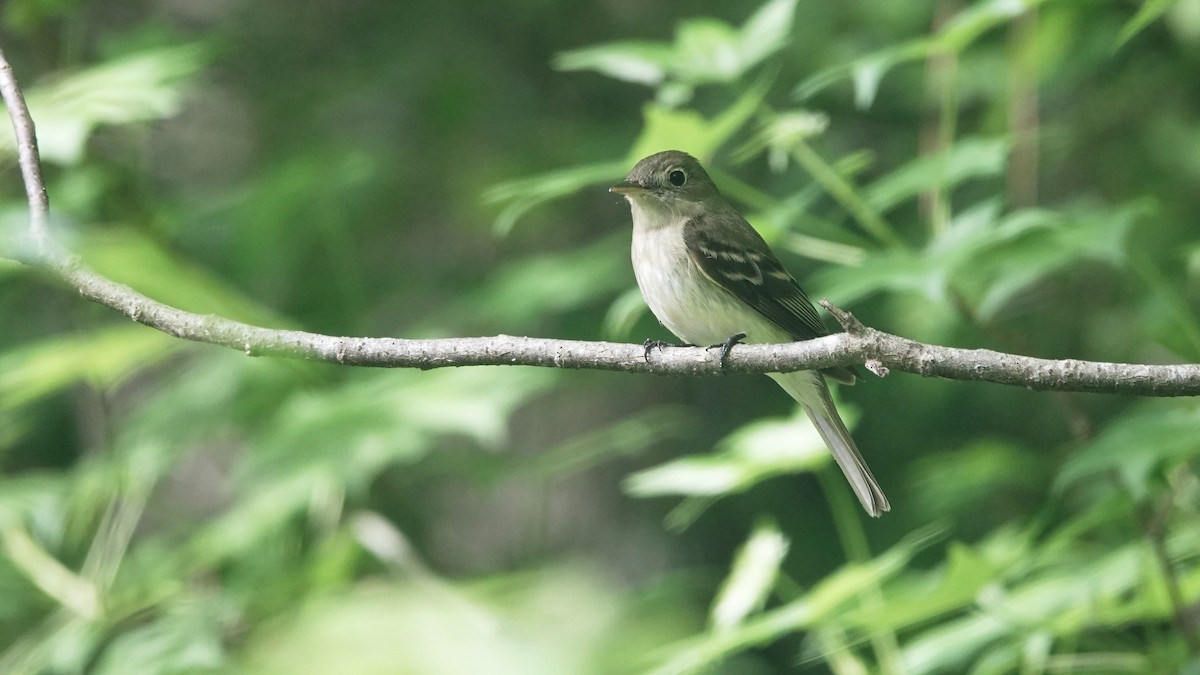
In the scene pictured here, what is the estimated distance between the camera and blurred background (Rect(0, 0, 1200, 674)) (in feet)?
10.9

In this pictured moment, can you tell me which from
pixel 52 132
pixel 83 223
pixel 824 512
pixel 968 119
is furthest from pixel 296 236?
pixel 968 119

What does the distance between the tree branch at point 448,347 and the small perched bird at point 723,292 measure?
1.28 m

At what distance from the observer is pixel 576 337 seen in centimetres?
567

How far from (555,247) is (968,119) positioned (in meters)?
2.49

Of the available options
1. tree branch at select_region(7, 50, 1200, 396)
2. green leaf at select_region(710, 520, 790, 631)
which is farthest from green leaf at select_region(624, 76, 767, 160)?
green leaf at select_region(710, 520, 790, 631)

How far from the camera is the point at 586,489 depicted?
23.2 ft

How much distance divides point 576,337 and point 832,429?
1983 millimetres

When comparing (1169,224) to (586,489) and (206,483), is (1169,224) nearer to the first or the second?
(586,489)

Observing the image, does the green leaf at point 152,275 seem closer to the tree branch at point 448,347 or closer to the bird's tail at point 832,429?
the tree branch at point 448,347

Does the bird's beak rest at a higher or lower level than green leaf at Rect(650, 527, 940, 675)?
higher

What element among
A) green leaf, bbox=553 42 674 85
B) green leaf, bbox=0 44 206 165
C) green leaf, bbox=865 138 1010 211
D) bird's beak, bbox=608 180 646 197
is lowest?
bird's beak, bbox=608 180 646 197

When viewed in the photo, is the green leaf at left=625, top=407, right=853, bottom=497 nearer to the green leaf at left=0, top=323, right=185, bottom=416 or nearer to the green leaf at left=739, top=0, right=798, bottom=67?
the green leaf at left=739, top=0, right=798, bottom=67

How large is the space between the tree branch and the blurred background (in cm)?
15

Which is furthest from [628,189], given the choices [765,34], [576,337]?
[576,337]
